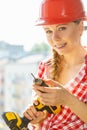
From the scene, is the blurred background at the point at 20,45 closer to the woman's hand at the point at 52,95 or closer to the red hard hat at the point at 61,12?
the red hard hat at the point at 61,12

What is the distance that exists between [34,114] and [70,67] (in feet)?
0.72

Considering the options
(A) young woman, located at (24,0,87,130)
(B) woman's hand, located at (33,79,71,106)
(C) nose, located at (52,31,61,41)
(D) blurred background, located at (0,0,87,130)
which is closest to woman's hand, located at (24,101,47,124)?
(A) young woman, located at (24,0,87,130)

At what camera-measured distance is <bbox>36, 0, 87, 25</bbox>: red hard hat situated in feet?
3.82

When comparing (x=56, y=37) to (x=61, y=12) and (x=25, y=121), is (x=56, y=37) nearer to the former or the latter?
(x=61, y=12)

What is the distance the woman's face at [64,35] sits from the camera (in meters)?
1.15

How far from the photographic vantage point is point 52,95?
1.07 m

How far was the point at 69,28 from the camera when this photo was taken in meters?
1.16

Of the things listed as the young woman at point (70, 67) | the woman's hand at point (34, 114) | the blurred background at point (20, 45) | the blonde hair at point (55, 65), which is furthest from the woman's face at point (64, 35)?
the blurred background at point (20, 45)

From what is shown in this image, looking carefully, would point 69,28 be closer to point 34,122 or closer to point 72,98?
point 72,98

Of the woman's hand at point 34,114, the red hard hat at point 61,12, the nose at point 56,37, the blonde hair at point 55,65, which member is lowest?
the woman's hand at point 34,114

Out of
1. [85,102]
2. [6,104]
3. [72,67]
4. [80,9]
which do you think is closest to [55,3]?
[80,9]

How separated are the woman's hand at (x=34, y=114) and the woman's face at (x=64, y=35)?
0.76 feet

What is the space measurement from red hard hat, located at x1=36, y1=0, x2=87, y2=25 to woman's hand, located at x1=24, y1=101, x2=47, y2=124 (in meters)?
0.31

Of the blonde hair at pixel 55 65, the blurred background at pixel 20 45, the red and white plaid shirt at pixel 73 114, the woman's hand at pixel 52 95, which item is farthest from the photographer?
the blurred background at pixel 20 45
